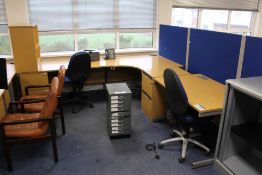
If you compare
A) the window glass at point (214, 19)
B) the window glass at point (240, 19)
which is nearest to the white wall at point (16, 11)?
the window glass at point (214, 19)

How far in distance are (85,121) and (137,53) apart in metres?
1.98

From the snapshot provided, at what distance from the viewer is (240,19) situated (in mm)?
5461

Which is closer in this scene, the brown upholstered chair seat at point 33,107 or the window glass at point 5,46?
the brown upholstered chair seat at point 33,107

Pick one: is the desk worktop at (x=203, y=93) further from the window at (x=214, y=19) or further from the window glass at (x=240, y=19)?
the window glass at (x=240, y=19)

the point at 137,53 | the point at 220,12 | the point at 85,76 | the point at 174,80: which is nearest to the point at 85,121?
the point at 85,76

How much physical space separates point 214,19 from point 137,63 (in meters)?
2.53

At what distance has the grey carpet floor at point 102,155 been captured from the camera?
2.30 m

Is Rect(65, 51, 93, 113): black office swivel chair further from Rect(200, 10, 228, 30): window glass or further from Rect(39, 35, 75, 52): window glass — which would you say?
Rect(200, 10, 228, 30): window glass

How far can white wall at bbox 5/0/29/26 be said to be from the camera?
3725 mm

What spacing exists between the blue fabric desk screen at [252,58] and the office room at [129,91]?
0.01 m

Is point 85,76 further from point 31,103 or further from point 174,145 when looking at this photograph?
point 174,145

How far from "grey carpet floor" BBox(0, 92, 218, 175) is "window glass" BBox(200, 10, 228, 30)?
306 cm

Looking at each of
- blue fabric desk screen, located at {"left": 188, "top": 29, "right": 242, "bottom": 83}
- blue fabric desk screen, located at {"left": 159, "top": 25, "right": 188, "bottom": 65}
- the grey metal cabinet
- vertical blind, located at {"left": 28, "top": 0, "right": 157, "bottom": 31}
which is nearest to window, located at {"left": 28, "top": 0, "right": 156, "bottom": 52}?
vertical blind, located at {"left": 28, "top": 0, "right": 157, "bottom": 31}

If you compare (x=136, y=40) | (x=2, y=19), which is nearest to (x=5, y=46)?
(x=2, y=19)
